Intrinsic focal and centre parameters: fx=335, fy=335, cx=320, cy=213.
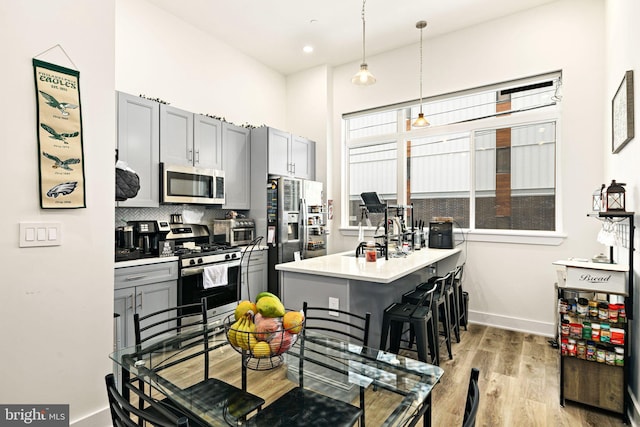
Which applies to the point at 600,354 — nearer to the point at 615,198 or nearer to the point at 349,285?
the point at 615,198

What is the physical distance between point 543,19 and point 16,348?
5317 millimetres

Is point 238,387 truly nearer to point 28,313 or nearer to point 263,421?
point 263,421

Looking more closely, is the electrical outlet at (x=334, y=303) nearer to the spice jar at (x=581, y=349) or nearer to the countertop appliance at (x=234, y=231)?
the spice jar at (x=581, y=349)

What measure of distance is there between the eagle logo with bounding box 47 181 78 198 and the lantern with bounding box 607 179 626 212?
11.0 ft

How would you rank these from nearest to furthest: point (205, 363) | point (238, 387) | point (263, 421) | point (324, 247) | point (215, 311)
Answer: point (263, 421)
point (238, 387)
point (205, 363)
point (215, 311)
point (324, 247)

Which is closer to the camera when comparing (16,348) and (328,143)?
(16,348)

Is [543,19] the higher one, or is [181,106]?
[543,19]

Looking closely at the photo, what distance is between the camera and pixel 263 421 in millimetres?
1097

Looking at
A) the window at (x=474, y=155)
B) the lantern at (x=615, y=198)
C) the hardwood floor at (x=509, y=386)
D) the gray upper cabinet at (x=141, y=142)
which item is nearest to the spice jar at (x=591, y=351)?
the hardwood floor at (x=509, y=386)

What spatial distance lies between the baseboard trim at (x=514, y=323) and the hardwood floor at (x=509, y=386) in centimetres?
12

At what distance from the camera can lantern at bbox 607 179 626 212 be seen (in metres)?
2.23

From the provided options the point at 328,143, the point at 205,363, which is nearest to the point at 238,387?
the point at 205,363

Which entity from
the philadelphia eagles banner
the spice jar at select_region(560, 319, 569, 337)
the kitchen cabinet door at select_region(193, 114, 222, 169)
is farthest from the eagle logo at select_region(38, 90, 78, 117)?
the spice jar at select_region(560, 319, 569, 337)

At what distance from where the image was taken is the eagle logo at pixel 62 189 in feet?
5.79
